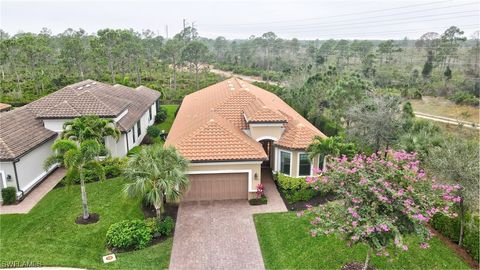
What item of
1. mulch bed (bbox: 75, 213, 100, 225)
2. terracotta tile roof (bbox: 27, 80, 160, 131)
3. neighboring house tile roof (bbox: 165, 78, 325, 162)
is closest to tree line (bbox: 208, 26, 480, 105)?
neighboring house tile roof (bbox: 165, 78, 325, 162)

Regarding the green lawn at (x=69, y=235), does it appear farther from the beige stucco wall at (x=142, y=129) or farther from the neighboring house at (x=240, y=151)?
the beige stucco wall at (x=142, y=129)

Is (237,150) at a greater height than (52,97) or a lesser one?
lesser

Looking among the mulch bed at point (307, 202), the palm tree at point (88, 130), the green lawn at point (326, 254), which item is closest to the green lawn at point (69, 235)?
the palm tree at point (88, 130)

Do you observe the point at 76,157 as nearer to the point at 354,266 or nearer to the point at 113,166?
the point at 113,166

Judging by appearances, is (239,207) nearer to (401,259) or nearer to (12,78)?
(401,259)

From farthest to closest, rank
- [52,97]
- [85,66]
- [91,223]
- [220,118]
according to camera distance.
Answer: [85,66] → [52,97] → [220,118] → [91,223]

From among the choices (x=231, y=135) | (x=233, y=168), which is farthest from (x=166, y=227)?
(x=231, y=135)

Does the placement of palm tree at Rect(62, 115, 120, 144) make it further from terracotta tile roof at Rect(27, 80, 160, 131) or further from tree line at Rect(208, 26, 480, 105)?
tree line at Rect(208, 26, 480, 105)

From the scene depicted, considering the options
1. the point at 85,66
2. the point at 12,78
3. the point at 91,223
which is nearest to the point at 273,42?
the point at 85,66
